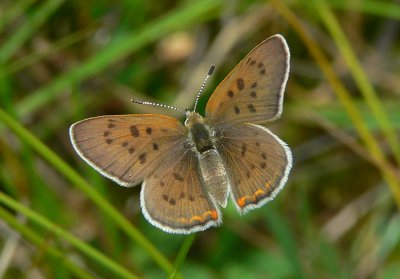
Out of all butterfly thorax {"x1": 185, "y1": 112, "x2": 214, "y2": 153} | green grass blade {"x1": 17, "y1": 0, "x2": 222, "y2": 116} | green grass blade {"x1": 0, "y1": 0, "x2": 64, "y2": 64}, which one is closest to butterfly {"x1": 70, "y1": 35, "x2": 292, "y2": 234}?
butterfly thorax {"x1": 185, "y1": 112, "x2": 214, "y2": 153}

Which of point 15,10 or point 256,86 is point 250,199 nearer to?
point 256,86

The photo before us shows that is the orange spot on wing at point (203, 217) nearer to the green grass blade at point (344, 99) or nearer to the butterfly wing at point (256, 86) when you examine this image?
the butterfly wing at point (256, 86)

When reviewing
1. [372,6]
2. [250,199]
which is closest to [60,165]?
[250,199]

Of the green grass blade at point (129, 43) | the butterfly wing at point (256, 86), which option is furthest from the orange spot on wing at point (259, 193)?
the green grass blade at point (129, 43)

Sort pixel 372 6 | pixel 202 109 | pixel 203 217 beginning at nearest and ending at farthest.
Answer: pixel 203 217, pixel 202 109, pixel 372 6

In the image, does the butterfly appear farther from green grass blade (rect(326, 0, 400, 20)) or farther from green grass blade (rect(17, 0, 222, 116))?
green grass blade (rect(326, 0, 400, 20))

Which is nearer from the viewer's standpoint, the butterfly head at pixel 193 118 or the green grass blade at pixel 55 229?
the green grass blade at pixel 55 229
